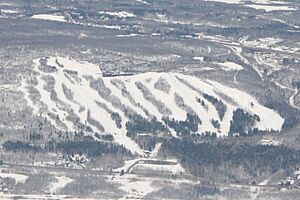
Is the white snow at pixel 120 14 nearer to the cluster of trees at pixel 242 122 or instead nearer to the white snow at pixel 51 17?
the white snow at pixel 51 17

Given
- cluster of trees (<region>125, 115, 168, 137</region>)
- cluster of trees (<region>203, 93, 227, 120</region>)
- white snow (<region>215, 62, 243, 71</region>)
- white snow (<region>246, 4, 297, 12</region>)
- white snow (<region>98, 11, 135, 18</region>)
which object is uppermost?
cluster of trees (<region>203, 93, 227, 120</region>)

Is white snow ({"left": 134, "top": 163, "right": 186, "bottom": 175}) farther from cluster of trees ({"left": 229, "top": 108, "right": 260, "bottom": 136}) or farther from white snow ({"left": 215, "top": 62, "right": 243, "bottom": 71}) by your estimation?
white snow ({"left": 215, "top": 62, "right": 243, "bottom": 71})

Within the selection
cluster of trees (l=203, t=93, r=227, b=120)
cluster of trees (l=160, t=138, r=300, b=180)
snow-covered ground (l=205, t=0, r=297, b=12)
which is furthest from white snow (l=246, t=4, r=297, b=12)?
cluster of trees (l=160, t=138, r=300, b=180)

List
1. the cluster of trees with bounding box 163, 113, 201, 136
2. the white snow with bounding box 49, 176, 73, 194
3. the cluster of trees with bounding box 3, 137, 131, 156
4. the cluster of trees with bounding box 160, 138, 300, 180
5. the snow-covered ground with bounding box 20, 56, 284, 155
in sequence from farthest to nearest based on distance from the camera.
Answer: the snow-covered ground with bounding box 20, 56, 284, 155
the cluster of trees with bounding box 163, 113, 201, 136
the cluster of trees with bounding box 3, 137, 131, 156
the cluster of trees with bounding box 160, 138, 300, 180
the white snow with bounding box 49, 176, 73, 194

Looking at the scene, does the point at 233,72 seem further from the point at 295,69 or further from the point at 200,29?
the point at 200,29

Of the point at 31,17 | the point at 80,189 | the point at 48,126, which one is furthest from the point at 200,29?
the point at 80,189

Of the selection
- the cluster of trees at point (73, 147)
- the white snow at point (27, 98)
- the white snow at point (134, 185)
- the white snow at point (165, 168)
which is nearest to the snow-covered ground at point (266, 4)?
the white snow at point (27, 98)

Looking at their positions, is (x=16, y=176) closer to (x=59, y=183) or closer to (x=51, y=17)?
(x=59, y=183)
